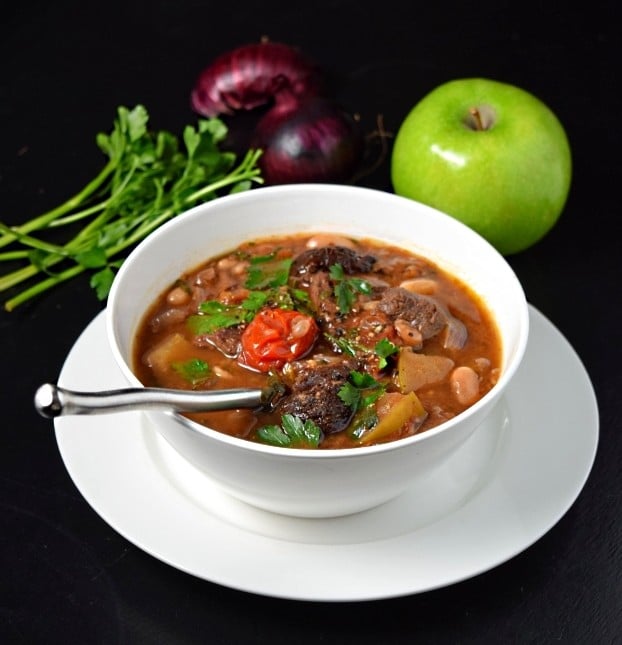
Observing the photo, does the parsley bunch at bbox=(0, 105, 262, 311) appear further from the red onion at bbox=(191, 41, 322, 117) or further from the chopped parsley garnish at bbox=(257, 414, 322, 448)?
the chopped parsley garnish at bbox=(257, 414, 322, 448)

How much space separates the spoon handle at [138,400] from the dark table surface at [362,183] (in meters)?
0.67

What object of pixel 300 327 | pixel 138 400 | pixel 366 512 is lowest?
pixel 366 512

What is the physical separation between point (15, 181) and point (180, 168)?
0.92 metres

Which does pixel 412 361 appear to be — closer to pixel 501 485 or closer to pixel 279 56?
pixel 501 485

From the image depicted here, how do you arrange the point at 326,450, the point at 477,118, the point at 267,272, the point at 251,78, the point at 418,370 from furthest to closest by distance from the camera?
the point at 251,78, the point at 477,118, the point at 267,272, the point at 418,370, the point at 326,450

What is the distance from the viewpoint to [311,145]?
5.53 meters

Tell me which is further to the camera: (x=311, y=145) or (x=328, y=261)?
(x=311, y=145)

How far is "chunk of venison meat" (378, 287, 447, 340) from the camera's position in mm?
4043

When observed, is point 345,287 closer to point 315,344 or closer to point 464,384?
point 315,344

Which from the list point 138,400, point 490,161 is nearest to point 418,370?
point 138,400

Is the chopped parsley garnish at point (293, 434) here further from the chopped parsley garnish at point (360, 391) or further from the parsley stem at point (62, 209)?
the parsley stem at point (62, 209)

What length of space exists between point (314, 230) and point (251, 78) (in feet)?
6.09

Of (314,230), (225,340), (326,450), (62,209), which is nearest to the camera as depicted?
(326,450)

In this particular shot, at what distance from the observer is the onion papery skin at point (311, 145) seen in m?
5.54
